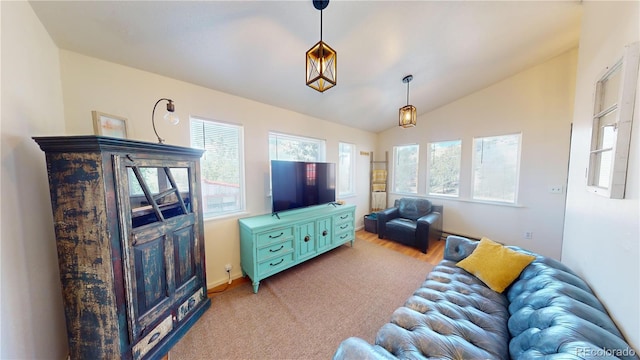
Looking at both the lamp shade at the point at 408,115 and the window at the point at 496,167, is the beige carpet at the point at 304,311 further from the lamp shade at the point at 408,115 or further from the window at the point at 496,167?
the lamp shade at the point at 408,115

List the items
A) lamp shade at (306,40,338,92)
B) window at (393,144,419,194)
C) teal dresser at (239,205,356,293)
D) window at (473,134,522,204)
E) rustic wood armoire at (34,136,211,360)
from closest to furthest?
rustic wood armoire at (34,136,211,360)
lamp shade at (306,40,338,92)
teal dresser at (239,205,356,293)
window at (473,134,522,204)
window at (393,144,419,194)

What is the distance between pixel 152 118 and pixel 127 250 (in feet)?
4.11

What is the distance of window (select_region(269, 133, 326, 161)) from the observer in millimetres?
2861

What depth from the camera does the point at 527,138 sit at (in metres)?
2.98

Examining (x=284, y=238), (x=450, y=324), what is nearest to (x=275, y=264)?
(x=284, y=238)

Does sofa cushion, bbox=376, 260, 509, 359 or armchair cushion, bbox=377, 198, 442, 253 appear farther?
armchair cushion, bbox=377, 198, 442, 253

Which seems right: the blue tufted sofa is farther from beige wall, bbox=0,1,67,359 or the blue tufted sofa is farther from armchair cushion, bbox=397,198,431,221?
armchair cushion, bbox=397,198,431,221

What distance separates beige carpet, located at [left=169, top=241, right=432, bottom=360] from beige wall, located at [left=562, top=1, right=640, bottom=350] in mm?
1402

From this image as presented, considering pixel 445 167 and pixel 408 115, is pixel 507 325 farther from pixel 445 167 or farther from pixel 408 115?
pixel 445 167

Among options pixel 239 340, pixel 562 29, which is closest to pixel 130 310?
pixel 239 340

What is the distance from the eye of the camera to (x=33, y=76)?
1.19 metres

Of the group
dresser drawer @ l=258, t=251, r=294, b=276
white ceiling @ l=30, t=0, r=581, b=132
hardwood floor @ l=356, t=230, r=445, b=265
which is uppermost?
white ceiling @ l=30, t=0, r=581, b=132

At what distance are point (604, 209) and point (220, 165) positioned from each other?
3.16 m

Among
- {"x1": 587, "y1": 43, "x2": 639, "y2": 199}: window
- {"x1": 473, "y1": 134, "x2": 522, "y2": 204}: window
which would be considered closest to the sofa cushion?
{"x1": 587, "y1": 43, "x2": 639, "y2": 199}: window
